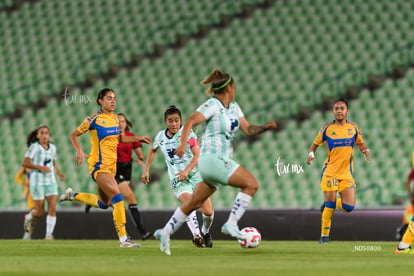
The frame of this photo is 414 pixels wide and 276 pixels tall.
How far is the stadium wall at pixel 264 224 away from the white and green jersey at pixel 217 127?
20.0 ft

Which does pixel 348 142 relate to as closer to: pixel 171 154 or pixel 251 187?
pixel 171 154

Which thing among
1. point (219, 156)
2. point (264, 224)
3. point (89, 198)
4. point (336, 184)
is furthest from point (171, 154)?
point (264, 224)

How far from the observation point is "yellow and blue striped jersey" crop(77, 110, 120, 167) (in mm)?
11242

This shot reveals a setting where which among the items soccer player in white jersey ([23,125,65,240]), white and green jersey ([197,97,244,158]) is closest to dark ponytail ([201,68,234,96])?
white and green jersey ([197,97,244,158])

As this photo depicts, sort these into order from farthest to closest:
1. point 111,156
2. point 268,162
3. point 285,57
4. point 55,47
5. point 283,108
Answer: point 55,47
point 285,57
point 283,108
point 268,162
point 111,156

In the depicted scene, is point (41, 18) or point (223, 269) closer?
point (223, 269)

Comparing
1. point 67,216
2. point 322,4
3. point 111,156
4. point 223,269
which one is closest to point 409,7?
point 322,4

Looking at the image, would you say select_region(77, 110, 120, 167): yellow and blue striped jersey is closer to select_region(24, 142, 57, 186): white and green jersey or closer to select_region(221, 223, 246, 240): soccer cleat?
select_region(221, 223, 246, 240): soccer cleat

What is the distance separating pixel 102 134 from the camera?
11.3 metres

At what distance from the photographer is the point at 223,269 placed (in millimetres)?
7383

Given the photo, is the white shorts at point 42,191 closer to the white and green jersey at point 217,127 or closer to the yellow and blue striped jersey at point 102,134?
the yellow and blue striped jersey at point 102,134

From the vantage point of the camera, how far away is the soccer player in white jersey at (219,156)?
9.02m

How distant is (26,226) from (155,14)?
10690mm

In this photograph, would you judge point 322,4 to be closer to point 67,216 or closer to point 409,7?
point 409,7
